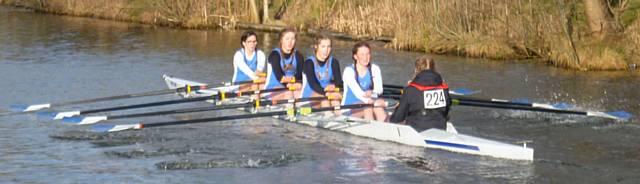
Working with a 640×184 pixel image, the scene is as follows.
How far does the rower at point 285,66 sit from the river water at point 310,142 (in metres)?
0.52

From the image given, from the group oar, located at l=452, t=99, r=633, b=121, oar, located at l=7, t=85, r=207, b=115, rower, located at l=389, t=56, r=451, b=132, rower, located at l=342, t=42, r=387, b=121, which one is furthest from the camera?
oar, located at l=7, t=85, r=207, b=115

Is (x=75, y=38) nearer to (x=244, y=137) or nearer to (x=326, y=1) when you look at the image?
(x=326, y=1)

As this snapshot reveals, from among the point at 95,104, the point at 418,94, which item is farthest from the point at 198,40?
the point at 418,94

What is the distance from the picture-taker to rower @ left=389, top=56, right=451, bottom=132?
510 inches

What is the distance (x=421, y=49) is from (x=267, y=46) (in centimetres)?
503

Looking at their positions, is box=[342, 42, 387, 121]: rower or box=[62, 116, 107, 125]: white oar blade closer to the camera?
box=[62, 116, 107, 125]: white oar blade

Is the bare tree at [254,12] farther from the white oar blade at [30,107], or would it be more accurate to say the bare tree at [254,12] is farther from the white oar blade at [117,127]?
the white oar blade at [117,127]

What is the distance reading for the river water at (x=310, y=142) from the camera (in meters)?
12.3

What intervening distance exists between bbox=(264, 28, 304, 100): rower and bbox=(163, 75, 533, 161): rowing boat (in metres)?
0.71

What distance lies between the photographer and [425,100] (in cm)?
1309

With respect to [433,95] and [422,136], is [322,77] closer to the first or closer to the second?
[422,136]

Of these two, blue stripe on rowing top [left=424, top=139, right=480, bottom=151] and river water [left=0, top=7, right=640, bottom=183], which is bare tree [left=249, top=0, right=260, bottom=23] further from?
blue stripe on rowing top [left=424, top=139, right=480, bottom=151]

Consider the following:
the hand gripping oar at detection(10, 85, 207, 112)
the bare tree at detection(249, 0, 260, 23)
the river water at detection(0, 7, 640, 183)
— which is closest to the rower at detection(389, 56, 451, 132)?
the river water at detection(0, 7, 640, 183)

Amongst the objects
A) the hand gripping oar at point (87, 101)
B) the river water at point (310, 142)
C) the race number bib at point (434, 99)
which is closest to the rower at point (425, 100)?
the race number bib at point (434, 99)
